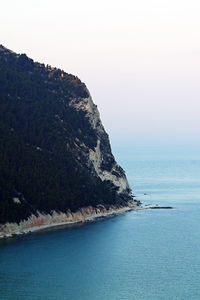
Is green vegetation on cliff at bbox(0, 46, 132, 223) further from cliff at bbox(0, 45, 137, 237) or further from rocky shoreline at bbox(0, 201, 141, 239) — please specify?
rocky shoreline at bbox(0, 201, 141, 239)

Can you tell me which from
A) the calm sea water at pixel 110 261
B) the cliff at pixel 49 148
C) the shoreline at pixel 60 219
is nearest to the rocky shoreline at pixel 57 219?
the shoreline at pixel 60 219

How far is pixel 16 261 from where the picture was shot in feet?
299

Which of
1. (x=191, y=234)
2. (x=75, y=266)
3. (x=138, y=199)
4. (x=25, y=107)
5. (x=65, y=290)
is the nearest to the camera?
(x=65, y=290)

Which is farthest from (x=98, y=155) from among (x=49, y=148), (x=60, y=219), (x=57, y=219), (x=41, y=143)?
(x=57, y=219)

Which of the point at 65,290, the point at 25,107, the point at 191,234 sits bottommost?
the point at 65,290

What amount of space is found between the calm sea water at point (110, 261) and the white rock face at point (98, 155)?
19924 millimetres

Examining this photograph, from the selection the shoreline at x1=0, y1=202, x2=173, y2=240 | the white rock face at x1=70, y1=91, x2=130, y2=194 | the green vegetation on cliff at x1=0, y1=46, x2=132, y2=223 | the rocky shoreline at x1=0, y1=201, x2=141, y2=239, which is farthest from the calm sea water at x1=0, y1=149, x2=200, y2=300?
the white rock face at x1=70, y1=91, x2=130, y2=194

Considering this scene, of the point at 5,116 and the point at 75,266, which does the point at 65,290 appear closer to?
the point at 75,266

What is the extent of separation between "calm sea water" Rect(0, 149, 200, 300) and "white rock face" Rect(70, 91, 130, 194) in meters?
19.9

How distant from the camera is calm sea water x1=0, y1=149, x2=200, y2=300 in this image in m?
76.1

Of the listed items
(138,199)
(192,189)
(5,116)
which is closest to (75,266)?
(5,116)

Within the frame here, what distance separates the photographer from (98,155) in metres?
155

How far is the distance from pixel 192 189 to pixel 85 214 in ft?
224

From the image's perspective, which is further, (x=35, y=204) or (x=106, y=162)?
(x=106, y=162)
